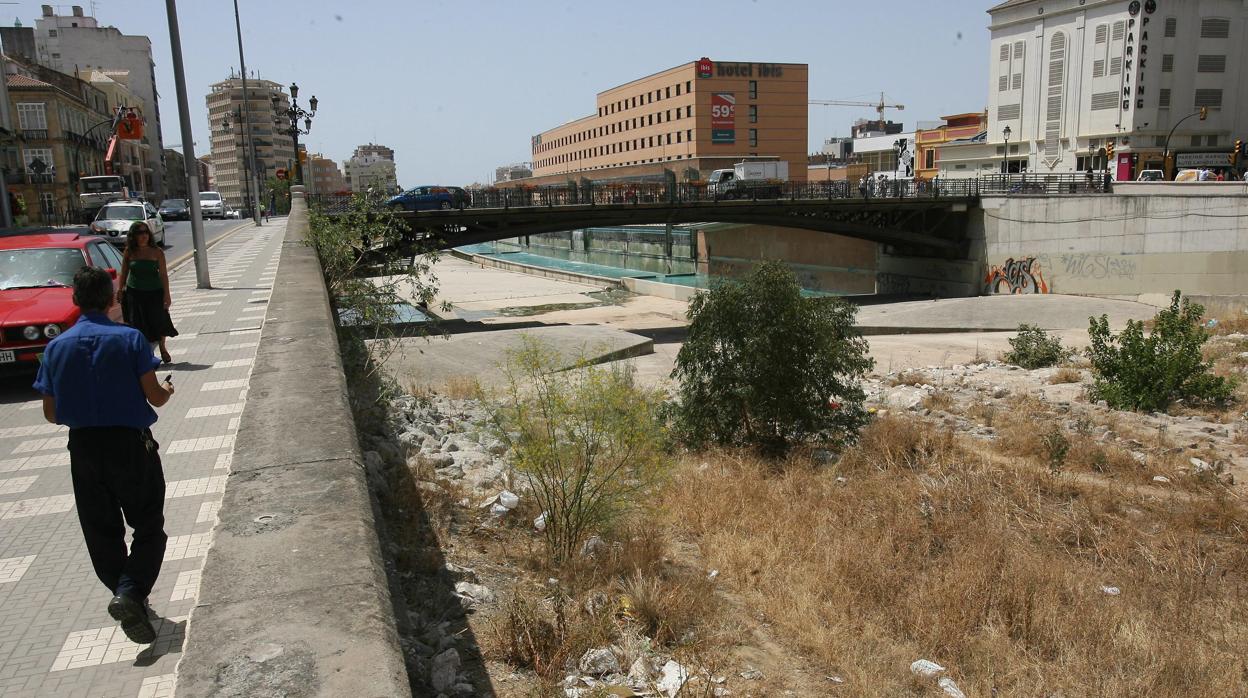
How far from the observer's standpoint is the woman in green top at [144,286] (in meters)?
8.92

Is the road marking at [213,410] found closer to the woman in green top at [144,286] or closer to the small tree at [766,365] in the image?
the woman in green top at [144,286]

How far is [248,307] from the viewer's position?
15.2 m

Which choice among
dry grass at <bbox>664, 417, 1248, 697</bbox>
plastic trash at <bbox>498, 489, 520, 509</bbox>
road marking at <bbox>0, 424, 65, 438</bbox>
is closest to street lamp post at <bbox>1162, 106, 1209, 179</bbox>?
dry grass at <bbox>664, 417, 1248, 697</bbox>

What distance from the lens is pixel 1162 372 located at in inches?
679

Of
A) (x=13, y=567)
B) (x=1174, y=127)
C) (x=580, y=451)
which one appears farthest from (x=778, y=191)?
(x=13, y=567)

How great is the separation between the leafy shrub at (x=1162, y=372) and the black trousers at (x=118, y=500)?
1800 cm

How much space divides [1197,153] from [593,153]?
7515cm

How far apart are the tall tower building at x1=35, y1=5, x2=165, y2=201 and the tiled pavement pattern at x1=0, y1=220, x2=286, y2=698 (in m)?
94.8

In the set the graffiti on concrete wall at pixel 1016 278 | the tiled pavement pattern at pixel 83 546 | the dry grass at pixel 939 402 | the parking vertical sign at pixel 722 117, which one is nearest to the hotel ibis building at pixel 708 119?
the parking vertical sign at pixel 722 117

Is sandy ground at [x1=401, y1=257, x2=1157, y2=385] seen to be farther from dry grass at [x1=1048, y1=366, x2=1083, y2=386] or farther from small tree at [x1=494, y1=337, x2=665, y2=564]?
small tree at [x1=494, y1=337, x2=665, y2=564]

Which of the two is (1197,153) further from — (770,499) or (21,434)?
(21,434)

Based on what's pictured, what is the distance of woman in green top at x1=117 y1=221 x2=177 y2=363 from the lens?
351 inches

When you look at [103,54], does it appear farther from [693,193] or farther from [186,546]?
[186,546]

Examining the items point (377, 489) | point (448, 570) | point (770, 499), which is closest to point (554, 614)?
point (448, 570)
